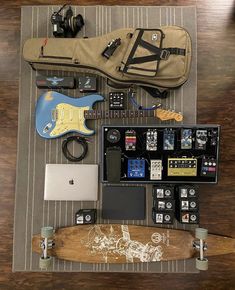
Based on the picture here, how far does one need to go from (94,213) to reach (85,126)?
1.90 feet

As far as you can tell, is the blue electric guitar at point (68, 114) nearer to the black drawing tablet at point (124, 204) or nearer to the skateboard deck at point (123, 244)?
the black drawing tablet at point (124, 204)

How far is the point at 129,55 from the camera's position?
1.99m

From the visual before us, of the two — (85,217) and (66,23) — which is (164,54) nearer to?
(66,23)

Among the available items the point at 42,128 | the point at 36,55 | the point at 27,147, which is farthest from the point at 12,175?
the point at 36,55

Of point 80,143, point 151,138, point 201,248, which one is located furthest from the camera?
point 80,143

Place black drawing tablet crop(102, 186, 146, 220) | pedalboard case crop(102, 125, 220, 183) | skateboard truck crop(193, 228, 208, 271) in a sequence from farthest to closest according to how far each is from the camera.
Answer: black drawing tablet crop(102, 186, 146, 220) → pedalboard case crop(102, 125, 220, 183) → skateboard truck crop(193, 228, 208, 271)

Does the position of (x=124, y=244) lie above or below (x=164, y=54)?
below

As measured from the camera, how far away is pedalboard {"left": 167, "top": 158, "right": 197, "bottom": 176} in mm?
2045

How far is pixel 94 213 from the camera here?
2.09 m

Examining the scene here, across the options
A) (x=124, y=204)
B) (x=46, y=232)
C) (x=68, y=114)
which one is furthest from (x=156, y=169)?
(x=46, y=232)

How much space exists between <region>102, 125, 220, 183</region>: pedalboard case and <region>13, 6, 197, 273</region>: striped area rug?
12 centimetres

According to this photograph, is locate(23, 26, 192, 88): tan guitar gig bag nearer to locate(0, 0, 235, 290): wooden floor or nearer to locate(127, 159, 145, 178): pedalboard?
locate(0, 0, 235, 290): wooden floor

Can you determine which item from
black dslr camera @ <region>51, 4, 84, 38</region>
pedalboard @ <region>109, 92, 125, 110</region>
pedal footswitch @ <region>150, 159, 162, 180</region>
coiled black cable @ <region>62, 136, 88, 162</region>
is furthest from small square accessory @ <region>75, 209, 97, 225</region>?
black dslr camera @ <region>51, 4, 84, 38</region>

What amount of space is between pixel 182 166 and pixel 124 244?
63 cm
